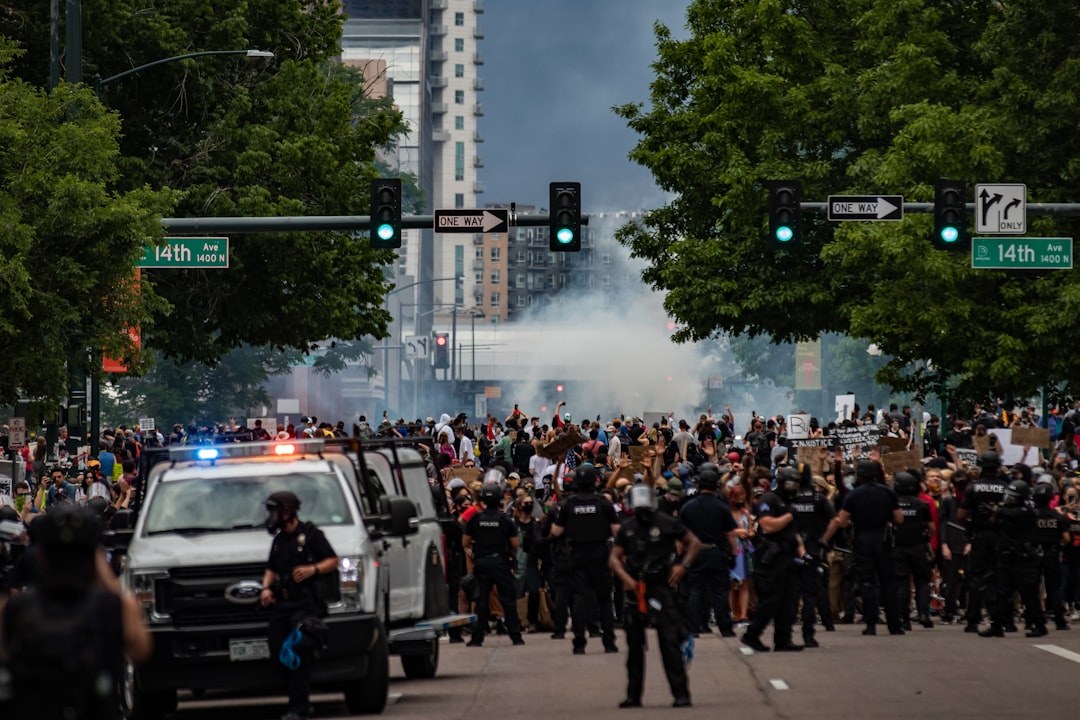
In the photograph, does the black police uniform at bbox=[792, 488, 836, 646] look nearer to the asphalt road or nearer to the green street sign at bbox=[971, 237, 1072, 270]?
the asphalt road

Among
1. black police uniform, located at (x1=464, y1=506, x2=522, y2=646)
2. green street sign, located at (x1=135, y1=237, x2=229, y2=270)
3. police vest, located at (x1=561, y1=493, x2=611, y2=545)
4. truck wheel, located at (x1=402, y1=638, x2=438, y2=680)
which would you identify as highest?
green street sign, located at (x1=135, y1=237, x2=229, y2=270)

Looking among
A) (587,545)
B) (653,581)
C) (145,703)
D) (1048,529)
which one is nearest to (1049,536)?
(1048,529)

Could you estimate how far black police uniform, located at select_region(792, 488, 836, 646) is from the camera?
20.7 m

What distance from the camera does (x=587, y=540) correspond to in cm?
2020

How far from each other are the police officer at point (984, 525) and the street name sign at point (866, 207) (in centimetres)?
640

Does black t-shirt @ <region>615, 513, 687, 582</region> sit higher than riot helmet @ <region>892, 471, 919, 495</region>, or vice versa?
riot helmet @ <region>892, 471, 919, 495</region>

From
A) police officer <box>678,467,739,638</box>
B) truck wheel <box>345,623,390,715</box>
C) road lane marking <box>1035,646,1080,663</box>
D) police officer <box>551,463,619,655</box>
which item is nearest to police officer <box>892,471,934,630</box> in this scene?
police officer <box>678,467,739,638</box>

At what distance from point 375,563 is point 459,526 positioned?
24.9 ft

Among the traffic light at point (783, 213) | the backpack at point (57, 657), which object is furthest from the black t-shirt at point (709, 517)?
the backpack at point (57, 657)

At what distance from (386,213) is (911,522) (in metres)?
8.93

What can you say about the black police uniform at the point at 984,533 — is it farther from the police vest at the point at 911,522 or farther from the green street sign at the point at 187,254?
the green street sign at the point at 187,254

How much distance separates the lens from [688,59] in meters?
46.3

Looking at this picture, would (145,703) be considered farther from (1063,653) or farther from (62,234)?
(62,234)

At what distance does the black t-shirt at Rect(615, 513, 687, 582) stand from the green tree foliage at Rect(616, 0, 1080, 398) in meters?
22.2
